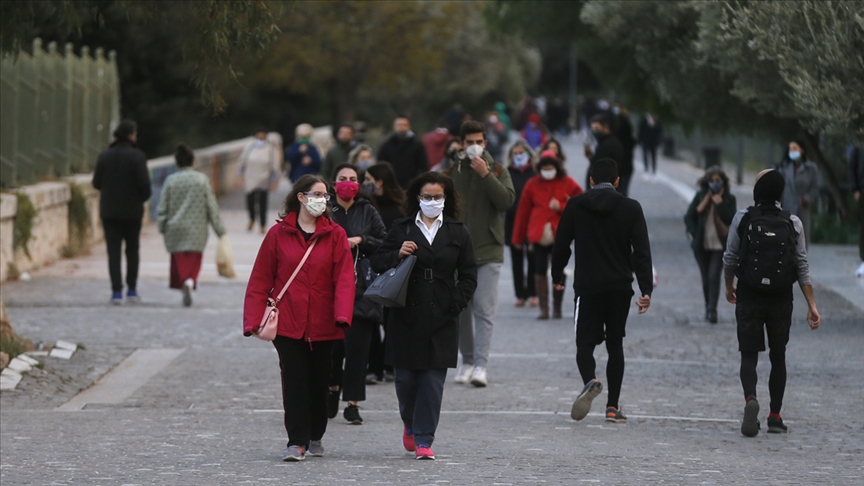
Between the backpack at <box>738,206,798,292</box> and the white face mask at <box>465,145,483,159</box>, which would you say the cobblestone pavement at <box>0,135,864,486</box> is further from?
the white face mask at <box>465,145,483,159</box>

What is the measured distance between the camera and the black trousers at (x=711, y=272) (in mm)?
13852

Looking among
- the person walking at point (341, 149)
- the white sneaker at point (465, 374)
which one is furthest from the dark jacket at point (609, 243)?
the person walking at point (341, 149)

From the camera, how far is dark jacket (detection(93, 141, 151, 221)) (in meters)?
14.9

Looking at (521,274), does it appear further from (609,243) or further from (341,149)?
(609,243)

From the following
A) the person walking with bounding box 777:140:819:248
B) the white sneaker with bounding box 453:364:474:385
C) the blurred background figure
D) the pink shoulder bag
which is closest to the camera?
the pink shoulder bag

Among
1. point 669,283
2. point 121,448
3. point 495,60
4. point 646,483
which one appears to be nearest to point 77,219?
point 669,283

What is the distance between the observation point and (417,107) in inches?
2173

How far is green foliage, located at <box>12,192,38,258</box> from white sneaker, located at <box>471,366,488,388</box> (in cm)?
811

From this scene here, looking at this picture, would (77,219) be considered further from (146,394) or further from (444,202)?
(444,202)

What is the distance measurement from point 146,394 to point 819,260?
1128 cm

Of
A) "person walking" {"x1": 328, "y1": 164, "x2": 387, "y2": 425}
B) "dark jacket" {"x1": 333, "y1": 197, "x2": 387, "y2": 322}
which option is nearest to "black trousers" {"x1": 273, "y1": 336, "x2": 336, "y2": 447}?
"person walking" {"x1": 328, "y1": 164, "x2": 387, "y2": 425}

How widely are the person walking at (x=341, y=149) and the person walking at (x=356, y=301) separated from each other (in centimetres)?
769

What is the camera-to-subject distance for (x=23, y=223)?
663 inches

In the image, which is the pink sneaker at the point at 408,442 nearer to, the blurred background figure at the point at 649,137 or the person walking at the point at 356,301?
the person walking at the point at 356,301
